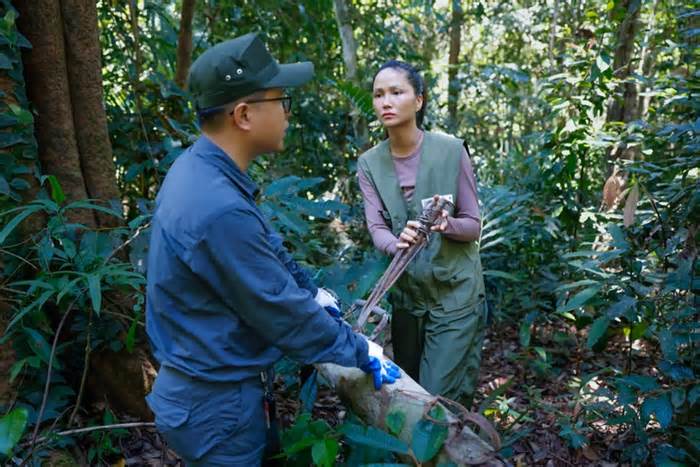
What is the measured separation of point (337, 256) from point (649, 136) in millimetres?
→ 2547

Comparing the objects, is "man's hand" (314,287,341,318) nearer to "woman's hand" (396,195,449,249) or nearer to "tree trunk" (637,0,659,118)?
"woman's hand" (396,195,449,249)

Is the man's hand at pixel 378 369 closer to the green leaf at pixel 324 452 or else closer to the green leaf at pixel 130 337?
the green leaf at pixel 324 452

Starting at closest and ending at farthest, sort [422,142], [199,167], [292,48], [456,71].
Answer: [199,167]
[422,142]
[292,48]
[456,71]

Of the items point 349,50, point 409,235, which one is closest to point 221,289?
point 409,235

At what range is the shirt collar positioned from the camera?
1.72 m

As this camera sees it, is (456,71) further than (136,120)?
Yes

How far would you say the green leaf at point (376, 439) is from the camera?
190 centimetres

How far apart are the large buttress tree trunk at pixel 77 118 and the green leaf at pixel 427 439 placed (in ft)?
6.09

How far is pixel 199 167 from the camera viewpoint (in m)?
1.69

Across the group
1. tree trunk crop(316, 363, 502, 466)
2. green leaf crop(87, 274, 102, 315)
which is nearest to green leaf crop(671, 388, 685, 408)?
tree trunk crop(316, 363, 502, 466)

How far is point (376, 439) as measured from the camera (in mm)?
1918

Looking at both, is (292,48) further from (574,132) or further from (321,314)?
Answer: (321,314)

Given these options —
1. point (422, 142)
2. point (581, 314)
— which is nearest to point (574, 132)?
point (581, 314)

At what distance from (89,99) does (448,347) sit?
2329 millimetres
